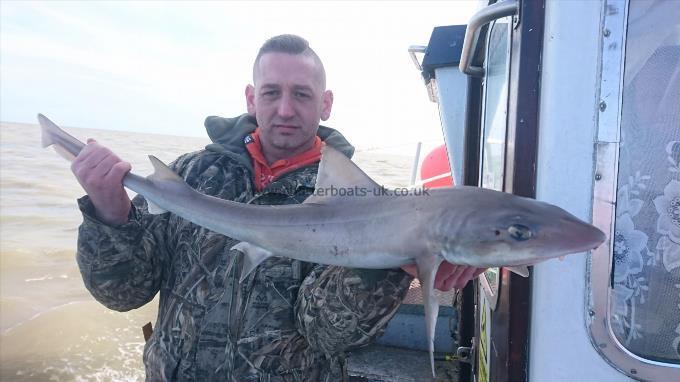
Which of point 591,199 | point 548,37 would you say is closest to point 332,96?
point 548,37

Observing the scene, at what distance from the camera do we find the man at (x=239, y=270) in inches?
84.0

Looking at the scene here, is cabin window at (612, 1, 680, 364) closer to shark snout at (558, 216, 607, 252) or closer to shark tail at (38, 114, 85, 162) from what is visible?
shark snout at (558, 216, 607, 252)

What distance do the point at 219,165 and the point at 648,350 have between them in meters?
2.21

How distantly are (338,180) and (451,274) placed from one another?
0.59 metres

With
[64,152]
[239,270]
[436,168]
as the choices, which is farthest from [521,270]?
[436,168]

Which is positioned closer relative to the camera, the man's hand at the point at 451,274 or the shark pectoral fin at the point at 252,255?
the man's hand at the point at 451,274

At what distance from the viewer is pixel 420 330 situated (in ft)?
14.3

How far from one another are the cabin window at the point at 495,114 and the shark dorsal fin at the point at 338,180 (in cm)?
56

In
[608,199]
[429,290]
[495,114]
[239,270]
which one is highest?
[495,114]

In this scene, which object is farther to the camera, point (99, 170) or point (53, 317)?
point (53, 317)

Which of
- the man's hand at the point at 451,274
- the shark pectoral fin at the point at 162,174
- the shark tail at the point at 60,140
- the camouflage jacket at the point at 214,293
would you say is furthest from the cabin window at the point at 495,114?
the shark tail at the point at 60,140

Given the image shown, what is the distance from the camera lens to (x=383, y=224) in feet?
5.78

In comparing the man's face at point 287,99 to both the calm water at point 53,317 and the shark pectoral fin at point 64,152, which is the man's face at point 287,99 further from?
the calm water at point 53,317

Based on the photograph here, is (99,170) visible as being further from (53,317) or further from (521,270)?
(53,317)
